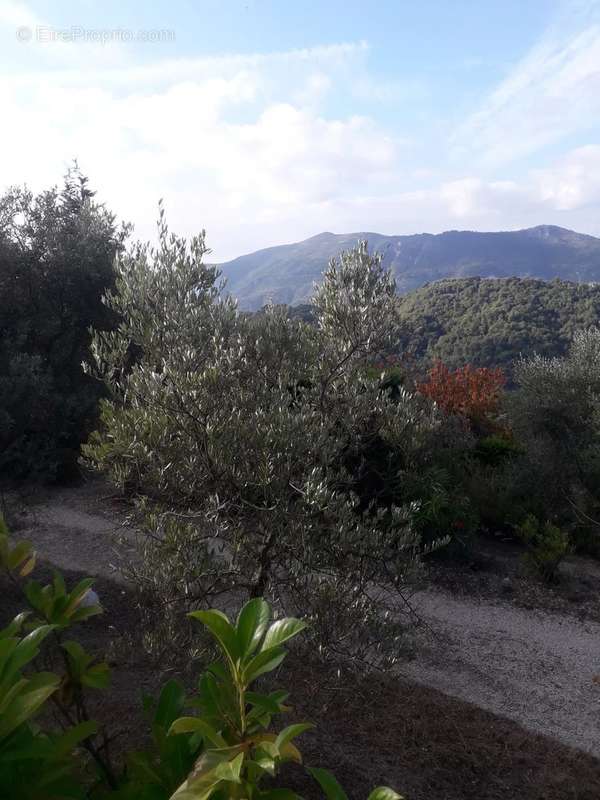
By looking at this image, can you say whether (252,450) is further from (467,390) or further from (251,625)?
(467,390)

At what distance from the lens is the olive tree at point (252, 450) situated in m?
3.26

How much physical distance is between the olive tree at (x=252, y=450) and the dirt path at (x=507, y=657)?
1.32 meters

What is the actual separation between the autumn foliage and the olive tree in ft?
27.3

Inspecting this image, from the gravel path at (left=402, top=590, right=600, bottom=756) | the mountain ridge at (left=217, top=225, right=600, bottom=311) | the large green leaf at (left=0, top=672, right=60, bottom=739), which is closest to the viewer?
the large green leaf at (left=0, top=672, right=60, bottom=739)

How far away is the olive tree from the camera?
326cm

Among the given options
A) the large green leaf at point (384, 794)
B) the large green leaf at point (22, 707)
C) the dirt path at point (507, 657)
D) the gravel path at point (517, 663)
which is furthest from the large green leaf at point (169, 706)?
the gravel path at point (517, 663)

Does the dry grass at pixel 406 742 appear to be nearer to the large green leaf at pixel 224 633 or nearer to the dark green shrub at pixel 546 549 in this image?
the large green leaf at pixel 224 633

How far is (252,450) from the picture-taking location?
11.0 feet

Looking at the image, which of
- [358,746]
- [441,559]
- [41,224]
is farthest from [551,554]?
[41,224]

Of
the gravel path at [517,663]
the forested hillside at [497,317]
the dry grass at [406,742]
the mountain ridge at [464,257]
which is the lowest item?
the gravel path at [517,663]

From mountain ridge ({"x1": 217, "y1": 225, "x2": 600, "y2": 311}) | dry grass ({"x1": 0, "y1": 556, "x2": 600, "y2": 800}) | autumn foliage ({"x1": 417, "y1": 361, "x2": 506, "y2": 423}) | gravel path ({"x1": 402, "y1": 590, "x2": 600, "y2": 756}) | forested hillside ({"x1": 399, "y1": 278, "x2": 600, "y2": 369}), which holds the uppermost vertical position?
mountain ridge ({"x1": 217, "y1": 225, "x2": 600, "y2": 311})

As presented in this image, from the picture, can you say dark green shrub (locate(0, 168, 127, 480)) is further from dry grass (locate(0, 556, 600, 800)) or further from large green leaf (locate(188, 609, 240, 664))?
large green leaf (locate(188, 609, 240, 664))

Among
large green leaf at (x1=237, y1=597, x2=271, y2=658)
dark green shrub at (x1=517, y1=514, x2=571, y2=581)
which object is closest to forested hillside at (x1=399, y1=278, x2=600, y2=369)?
dark green shrub at (x1=517, y1=514, x2=571, y2=581)

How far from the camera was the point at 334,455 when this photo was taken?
3424 mm
